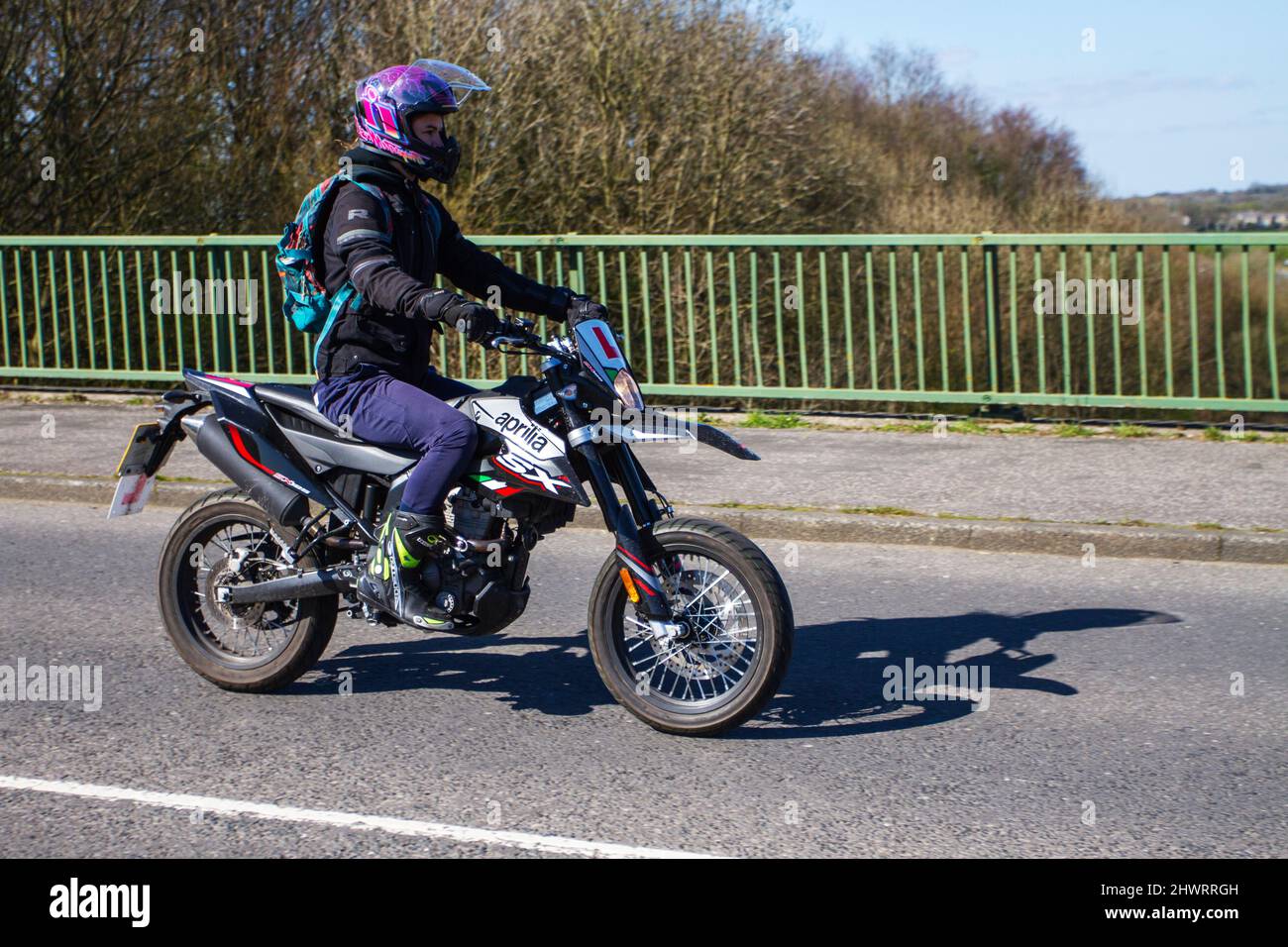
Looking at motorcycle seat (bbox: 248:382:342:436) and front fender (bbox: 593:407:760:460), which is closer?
front fender (bbox: 593:407:760:460)

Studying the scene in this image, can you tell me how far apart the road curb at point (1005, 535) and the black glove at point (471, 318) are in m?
3.65

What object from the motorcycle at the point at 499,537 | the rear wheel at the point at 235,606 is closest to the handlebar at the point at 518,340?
the motorcycle at the point at 499,537

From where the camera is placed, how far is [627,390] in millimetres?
4562

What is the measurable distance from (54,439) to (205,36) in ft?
24.5

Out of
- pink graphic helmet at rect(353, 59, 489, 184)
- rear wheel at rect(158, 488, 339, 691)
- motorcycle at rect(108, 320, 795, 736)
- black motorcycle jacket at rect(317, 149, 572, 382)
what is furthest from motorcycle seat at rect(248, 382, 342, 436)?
pink graphic helmet at rect(353, 59, 489, 184)

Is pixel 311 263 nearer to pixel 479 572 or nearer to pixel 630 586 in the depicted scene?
pixel 479 572

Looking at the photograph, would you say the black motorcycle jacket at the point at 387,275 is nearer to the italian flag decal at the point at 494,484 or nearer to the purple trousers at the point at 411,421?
the purple trousers at the point at 411,421

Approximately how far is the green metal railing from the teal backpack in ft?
20.9

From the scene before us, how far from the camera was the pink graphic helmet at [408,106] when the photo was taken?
491 centimetres

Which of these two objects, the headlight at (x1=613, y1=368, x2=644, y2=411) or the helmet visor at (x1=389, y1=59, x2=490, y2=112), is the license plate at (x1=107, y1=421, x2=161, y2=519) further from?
the headlight at (x1=613, y1=368, x2=644, y2=411)

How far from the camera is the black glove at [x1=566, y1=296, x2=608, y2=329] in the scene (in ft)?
15.8

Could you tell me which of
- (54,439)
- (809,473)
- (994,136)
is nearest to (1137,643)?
(809,473)

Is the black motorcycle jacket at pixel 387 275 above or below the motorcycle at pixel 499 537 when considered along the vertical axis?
above

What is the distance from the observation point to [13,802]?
4.40 metres
